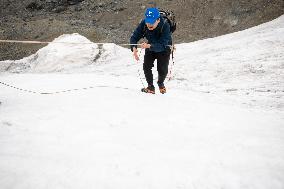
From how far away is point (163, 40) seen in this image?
19.3 feet

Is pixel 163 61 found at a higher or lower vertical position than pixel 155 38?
lower

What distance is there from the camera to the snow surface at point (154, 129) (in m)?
3.02

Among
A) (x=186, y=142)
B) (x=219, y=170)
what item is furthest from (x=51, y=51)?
(x=219, y=170)

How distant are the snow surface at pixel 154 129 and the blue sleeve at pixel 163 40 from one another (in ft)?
3.48

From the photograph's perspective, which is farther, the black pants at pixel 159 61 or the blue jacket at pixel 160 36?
the black pants at pixel 159 61

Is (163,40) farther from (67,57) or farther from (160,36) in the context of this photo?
(67,57)

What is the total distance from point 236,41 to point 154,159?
7.47m

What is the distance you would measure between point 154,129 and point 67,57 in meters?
7.99

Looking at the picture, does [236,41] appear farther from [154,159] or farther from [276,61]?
[154,159]

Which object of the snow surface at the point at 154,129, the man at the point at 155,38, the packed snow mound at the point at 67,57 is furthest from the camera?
the packed snow mound at the point at 67,57

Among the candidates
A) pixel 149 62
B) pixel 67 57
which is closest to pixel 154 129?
pixel 149 62

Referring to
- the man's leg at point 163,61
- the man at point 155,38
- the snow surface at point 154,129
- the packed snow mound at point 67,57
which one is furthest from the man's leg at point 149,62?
the packed snow mound at point 67,57

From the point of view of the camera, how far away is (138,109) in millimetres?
5289

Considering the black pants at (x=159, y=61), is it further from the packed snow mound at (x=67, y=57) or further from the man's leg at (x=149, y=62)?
the packed snow mound at (x=67, y=57)
